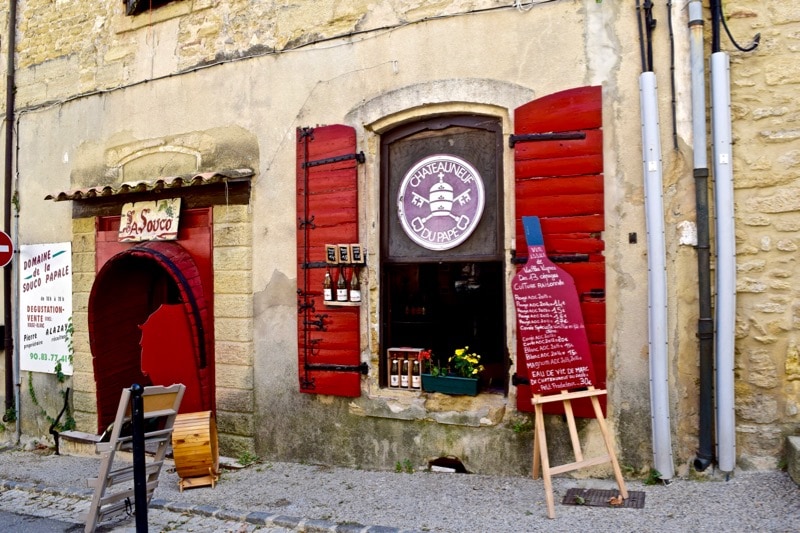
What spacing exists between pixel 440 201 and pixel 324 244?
3.74ft

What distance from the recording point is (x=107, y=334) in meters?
7.77

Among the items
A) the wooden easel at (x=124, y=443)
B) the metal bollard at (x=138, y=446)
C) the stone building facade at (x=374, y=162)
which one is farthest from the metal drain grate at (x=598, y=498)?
the wooden easel at (x=124, y=443)

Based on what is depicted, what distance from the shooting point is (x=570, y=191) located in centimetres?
525

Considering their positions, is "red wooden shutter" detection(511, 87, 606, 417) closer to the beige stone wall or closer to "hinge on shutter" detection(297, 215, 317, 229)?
"hinge on shutter" detection(297, 215, 317, 229)

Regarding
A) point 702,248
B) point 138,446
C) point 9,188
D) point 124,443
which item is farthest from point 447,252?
point 9,188

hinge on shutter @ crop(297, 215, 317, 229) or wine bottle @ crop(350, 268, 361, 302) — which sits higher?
hinge on shutter @ crop(297, 215, 317, 229)

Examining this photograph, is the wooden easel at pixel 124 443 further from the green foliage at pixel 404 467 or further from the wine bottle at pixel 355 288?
the green foliage at pixel 404 467

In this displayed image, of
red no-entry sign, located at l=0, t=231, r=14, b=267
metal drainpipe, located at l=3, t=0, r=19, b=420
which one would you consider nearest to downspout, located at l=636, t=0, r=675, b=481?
red no-entry sign, located at l=0, t=231, r=14, b=267

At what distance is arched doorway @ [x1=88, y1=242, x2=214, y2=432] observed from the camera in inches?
270

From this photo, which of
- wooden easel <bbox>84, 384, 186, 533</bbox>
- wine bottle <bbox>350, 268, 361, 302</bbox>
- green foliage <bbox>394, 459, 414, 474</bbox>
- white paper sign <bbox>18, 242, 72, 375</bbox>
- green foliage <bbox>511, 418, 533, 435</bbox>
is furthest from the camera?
white paper sign <bbox>18, 242, 72, 375</bbox>

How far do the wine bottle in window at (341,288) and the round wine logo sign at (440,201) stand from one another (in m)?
0.71

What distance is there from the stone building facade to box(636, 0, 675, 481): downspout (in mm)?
96

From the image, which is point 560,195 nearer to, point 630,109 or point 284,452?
point 630,109

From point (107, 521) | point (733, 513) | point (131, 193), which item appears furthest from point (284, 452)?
point (733, 513)
